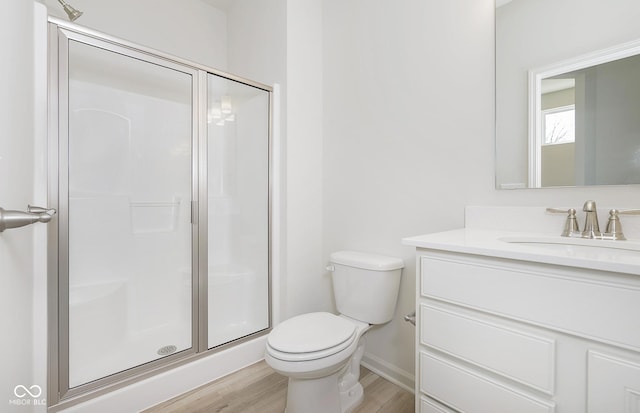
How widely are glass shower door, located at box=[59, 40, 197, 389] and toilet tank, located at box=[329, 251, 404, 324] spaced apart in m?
0.93

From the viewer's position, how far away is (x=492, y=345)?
90 cm

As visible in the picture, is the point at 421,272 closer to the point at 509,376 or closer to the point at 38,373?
the point at 509,376

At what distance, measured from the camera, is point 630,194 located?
103 cm

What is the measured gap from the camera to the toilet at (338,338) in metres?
1.22

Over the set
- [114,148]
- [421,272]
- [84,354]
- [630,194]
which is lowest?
[84,354]

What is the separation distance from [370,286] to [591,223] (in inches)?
37.6

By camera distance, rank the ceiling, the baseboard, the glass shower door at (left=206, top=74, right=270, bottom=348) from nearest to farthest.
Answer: the baseboard < the glass shower door at (left=206, top=74, right=270, bottom=348) < the ceiling

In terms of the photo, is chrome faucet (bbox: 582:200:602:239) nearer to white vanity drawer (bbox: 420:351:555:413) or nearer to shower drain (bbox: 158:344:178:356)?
white vanity drawer (bbox: 420:351:555:413)

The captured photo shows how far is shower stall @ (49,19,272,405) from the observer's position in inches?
51.9

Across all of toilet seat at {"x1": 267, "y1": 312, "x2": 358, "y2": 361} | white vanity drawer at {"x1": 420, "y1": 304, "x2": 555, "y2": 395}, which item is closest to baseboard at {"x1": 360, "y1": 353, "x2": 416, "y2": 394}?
toilet seat at {"x1": 267, "y1": 312, "x2": 358, "y2": 361}

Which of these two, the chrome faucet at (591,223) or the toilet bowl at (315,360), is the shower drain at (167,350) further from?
the chrome faucet at (591,223)

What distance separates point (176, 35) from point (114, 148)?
117 centimetres

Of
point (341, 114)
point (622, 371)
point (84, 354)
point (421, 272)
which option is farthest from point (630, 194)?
point (84, 354)

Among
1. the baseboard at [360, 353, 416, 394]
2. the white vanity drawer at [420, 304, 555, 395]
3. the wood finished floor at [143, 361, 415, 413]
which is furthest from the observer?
the baseboard at [360, 353, 416, 394]
